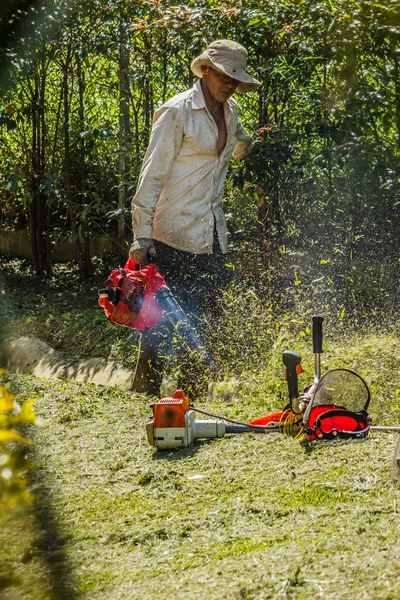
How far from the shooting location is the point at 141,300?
540cm

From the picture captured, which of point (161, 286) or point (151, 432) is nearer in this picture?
point (151, 432)

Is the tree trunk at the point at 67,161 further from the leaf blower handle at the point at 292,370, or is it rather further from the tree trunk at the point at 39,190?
the leaf blower handle at the point at 292,370

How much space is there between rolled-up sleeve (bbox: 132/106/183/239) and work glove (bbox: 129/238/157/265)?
1.5 inches

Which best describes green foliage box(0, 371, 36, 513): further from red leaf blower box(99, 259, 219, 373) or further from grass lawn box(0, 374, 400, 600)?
red leaf blower box(99, 259, 219, 373)

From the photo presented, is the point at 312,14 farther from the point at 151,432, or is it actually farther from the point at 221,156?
the point at 151,432

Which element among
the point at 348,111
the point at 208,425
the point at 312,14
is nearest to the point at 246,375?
the point at 208,425

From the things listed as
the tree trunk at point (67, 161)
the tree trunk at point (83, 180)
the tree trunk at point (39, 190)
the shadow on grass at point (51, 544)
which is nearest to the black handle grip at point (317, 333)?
the shadow on grass at point (51, 544)

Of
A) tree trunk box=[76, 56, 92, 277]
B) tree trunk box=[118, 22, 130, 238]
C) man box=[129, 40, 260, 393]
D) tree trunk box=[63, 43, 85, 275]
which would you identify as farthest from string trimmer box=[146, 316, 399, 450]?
tree trunk box=[63, 43, 85, 275]

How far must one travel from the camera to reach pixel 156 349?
5.73m

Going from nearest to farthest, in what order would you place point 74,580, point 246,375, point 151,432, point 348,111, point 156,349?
point 74,580 < point 151,432 < point 246,375 < point 156,349 < point 348,111

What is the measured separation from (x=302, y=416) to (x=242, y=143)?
2556 millimetres

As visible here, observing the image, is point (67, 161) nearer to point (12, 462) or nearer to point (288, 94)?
point (288, 94)

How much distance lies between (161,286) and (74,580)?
Answer: 2928 millimetres

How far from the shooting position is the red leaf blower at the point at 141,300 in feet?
17.7
